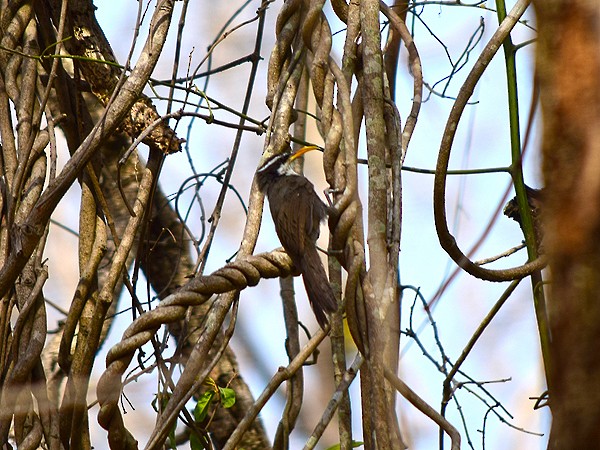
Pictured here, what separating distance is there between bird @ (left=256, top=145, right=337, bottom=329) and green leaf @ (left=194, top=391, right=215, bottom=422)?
642mm

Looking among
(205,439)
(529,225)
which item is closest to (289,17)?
(529,225)

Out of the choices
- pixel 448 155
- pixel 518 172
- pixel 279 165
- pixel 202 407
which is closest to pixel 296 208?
pixel 279 165

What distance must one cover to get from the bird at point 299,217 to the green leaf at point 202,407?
0.64 meters

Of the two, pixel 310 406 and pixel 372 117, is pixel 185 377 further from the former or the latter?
pixel 310 406

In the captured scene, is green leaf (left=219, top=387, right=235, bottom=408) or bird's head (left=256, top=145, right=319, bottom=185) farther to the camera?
green leaf (left=219, top=387, right=235, bottom=408)

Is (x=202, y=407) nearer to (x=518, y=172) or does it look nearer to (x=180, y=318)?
(x=180, y=318)

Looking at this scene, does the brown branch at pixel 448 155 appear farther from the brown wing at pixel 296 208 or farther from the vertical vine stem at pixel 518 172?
the brown wing at pixel 296 208

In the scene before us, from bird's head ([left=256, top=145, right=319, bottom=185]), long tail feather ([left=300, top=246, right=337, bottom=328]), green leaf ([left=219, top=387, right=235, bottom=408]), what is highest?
bird's head ([left=256, top=145, right=319, bottom=185])

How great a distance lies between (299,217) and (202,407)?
105cm

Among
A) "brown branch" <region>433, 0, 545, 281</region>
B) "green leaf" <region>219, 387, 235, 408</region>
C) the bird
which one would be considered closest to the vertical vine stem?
"brown branch" <region>433, 0, 545, 281</region>

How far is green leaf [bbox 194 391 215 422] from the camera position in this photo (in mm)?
3387

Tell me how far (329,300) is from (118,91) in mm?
1043

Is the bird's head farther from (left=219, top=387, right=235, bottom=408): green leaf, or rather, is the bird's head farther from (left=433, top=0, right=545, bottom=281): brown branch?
(left=219, top=387, right=235, bottom=408): green leaf

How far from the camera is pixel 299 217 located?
3.96 metres
